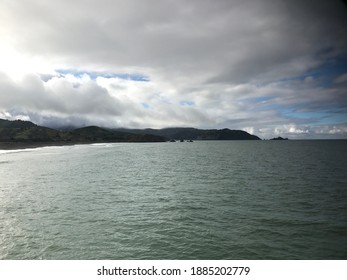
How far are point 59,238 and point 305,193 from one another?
31.4 metres

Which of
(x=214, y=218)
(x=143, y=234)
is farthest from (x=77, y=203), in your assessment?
(x=214, y=218)

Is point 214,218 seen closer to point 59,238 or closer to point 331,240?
point 331,240

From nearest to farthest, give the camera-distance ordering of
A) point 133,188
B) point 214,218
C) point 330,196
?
point 214,218 < point 330,196 < point 133,188

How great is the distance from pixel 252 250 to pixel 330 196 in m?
22.5

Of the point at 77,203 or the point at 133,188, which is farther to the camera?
the point at 133,188

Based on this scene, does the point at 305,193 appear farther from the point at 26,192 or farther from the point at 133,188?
the point at 26,192
